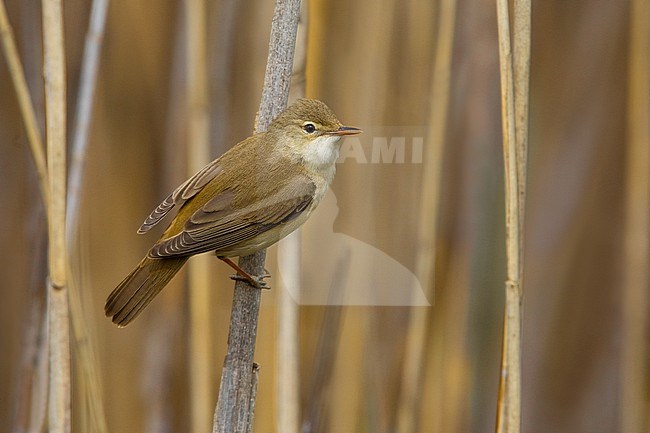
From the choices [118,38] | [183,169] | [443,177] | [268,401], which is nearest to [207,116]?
[183,169]

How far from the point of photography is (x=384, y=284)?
2.21 meters

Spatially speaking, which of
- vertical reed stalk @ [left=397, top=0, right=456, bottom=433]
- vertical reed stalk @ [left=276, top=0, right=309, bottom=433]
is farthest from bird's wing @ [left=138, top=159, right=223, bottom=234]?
vertical reed stalk @ [left=397, top=0, right=456, bottom=433]

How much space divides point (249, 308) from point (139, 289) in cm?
23

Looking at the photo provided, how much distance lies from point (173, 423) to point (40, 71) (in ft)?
3.45

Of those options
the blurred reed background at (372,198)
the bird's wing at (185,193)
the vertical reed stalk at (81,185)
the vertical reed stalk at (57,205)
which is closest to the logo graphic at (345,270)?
the blurred reed background at (372,198)

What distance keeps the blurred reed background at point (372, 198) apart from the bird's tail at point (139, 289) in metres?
0.53

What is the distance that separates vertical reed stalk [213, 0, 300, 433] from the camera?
1.46 m

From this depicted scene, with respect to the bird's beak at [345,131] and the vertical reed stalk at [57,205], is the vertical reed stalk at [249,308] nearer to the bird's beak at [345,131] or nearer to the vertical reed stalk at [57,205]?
the bird's beak at [345,131]

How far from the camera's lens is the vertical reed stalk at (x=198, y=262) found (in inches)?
82.4

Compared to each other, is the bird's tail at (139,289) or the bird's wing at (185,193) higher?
the bird's wing at (185,193)

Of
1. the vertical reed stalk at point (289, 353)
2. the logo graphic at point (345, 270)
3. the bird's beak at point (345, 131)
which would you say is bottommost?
the vertical reed stalk at point (289, 353)

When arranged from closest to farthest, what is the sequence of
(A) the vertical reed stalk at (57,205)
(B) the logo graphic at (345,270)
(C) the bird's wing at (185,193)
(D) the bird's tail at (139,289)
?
(A) the vertical reed stalk at (57,205) → (D) the bird's tail at (139,289) → (C) the bird's wing at (185,193) → (B) the logo graphic at (345,270)

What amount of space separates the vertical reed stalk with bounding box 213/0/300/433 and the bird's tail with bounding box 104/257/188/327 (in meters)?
0.15

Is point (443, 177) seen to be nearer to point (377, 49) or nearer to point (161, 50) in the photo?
point (377, 49)
